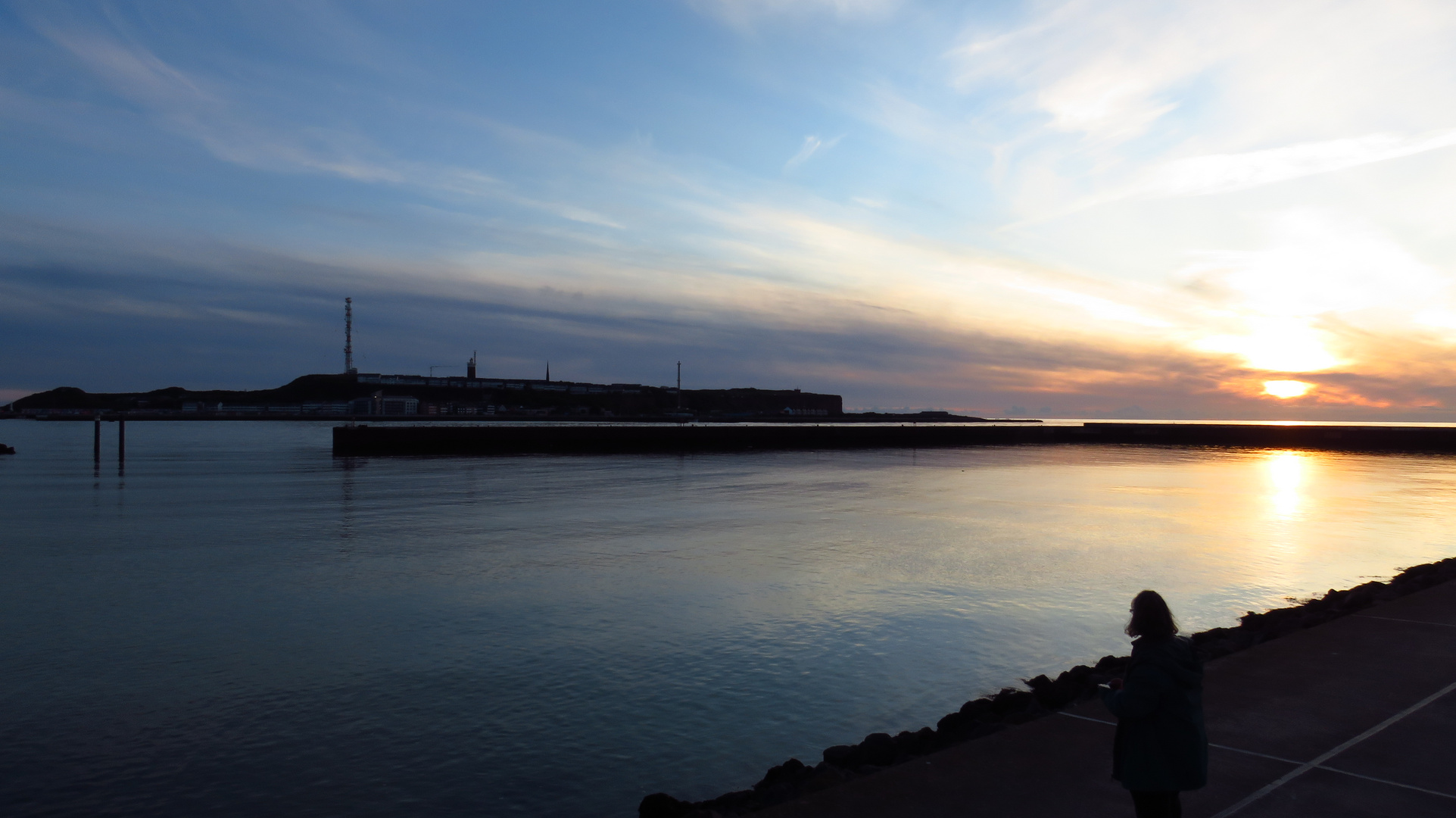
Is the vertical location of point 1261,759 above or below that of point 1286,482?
above

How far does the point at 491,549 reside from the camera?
17031 mm

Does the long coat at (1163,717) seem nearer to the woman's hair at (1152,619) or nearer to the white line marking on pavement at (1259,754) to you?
the woman's hair at (1152,619)

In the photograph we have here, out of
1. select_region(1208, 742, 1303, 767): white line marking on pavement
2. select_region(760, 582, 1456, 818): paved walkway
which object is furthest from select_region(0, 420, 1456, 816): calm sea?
select_region(1208, 742, 1303, 767): white line marking on pavement

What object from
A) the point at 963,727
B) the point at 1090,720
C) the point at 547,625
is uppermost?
the point at 1090,720

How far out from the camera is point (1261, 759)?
504 centimetres

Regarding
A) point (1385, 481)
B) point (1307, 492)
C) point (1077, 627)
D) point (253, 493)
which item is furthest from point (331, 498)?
point (1385, 481)

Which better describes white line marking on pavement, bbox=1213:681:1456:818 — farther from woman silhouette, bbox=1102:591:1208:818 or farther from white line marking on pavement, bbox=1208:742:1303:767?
woman silhouette, bbox=1102:591:1208:818

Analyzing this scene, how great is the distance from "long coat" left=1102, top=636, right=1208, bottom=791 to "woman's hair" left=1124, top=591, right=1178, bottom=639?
0.04m

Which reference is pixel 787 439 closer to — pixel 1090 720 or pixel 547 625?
pixel 547 625

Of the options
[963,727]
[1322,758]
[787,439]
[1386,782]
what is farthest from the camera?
[787,439]

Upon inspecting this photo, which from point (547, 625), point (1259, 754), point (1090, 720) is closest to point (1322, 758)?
point (1259, 754)

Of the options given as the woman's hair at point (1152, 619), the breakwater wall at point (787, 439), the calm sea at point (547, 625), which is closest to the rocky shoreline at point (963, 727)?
the calm sea at point (547, 625)

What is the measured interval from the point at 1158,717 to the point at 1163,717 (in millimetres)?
22

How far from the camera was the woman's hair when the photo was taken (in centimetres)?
370
